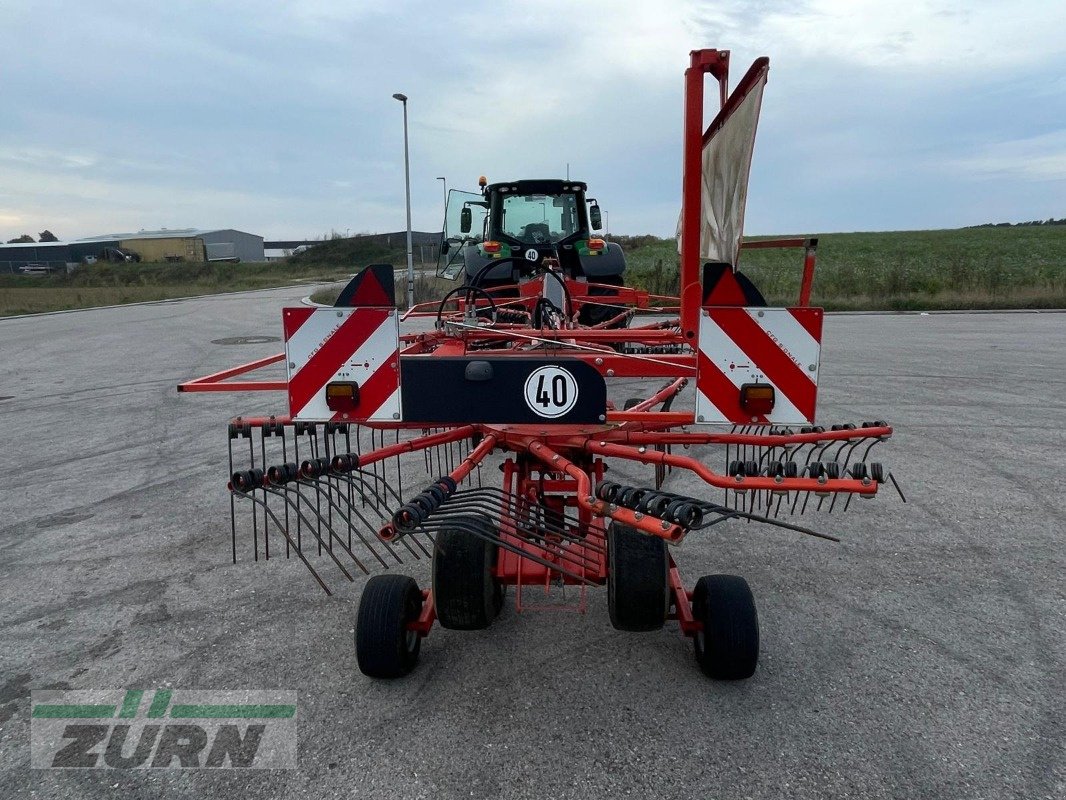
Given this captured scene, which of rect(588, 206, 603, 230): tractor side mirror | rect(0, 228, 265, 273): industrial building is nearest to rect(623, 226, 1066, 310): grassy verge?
rect(588, 206, 603, 230): tractor side mirror

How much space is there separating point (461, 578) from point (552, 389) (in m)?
0.80

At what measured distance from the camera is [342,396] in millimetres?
2818

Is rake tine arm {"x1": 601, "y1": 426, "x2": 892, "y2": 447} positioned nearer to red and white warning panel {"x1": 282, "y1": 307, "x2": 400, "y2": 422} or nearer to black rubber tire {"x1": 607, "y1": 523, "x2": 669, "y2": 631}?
black rubber tire {"x1": 607, "y1": 523, "x2": 669, "y2": 631}

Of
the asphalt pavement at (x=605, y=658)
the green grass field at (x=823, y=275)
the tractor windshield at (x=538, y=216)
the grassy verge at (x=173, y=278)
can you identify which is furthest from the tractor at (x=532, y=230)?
the grassy verge at (x=173, y=278)

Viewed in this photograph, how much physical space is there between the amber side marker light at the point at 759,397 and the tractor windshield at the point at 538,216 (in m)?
6.49

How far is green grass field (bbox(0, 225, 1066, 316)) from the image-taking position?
69.6 feet

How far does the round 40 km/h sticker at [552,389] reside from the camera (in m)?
2.68

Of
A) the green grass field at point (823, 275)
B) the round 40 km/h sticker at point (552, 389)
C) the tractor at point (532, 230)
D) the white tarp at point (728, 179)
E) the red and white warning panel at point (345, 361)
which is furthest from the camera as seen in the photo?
the green grass field at point (823, 275)

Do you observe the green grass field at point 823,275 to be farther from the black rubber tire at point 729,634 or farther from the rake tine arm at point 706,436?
the black rubber tire at point 729,634

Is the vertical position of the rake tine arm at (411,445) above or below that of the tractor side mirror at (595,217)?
below

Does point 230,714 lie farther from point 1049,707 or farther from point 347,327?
point 1049,707

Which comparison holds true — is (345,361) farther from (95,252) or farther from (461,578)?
(95,252)

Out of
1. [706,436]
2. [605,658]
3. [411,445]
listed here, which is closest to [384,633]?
[411,445]

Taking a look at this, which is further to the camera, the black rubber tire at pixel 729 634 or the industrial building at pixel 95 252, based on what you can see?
the industrial building at pixel 95 252
